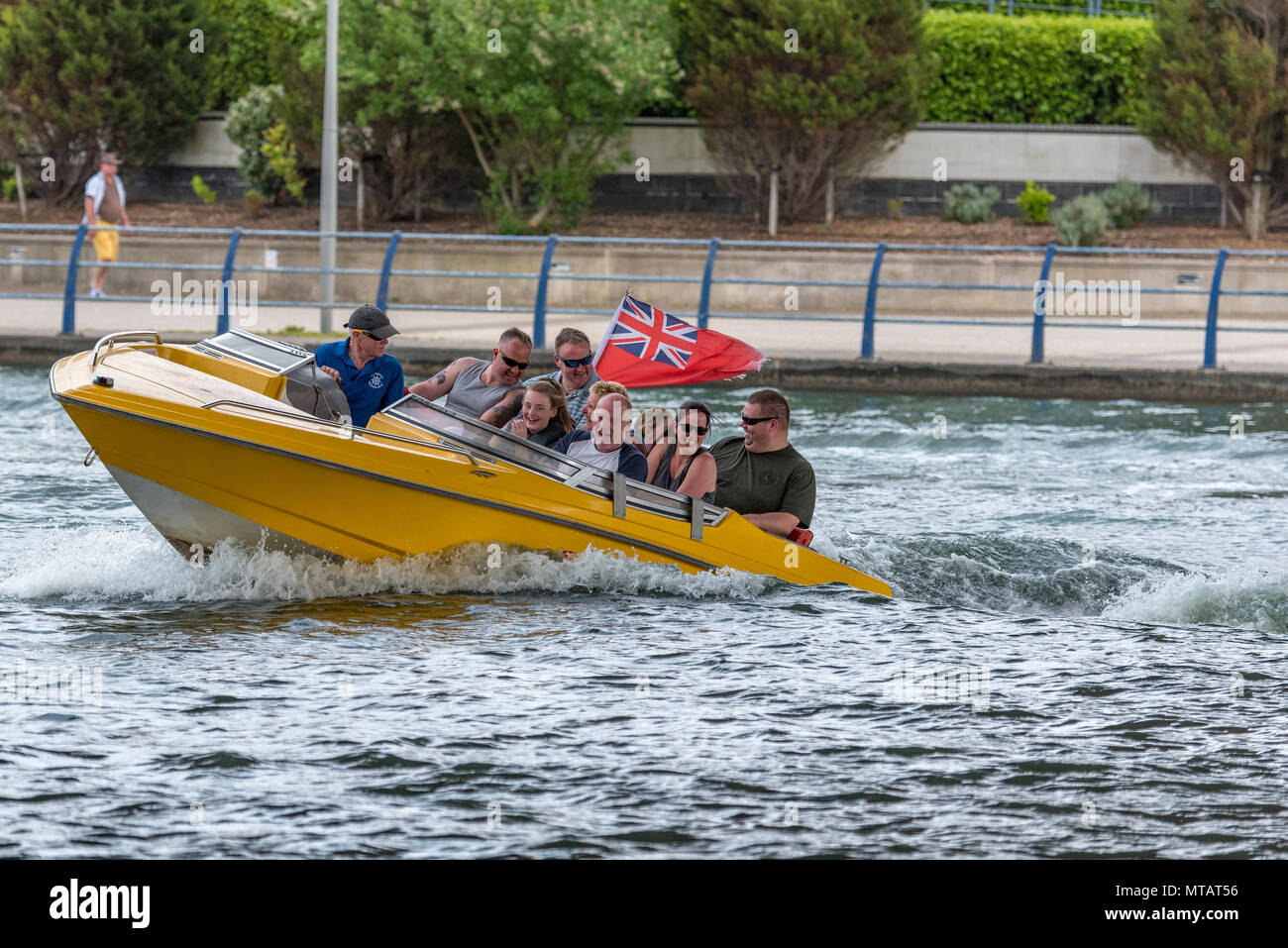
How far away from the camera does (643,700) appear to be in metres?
7.67

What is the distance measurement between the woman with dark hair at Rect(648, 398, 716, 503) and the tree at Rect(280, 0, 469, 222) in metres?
15.7

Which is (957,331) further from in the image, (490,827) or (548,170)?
(490,827)

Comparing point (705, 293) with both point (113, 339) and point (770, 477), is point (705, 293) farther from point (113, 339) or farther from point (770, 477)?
point (113, 339)

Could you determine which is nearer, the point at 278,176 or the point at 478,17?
the point at 478,17

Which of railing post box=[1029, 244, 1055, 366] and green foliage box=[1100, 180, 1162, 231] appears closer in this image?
railing post box=[1029, 244, 1055, 366]

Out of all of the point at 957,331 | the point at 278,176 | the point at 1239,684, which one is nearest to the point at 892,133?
the point at 957,331

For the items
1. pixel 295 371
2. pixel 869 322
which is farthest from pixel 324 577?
pixel 869 322

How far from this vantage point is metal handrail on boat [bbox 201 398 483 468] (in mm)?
8367

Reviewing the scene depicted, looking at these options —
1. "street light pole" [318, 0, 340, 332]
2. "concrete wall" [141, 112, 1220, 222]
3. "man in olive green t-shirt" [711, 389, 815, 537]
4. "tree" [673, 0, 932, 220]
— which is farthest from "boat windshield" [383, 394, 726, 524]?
"concrete wall" [141, 112, 1220, 222]

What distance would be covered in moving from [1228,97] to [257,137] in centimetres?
1442

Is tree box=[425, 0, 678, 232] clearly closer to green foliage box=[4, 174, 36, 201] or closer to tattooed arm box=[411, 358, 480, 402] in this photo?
green foliage box=[4, 174, 36, 201]
